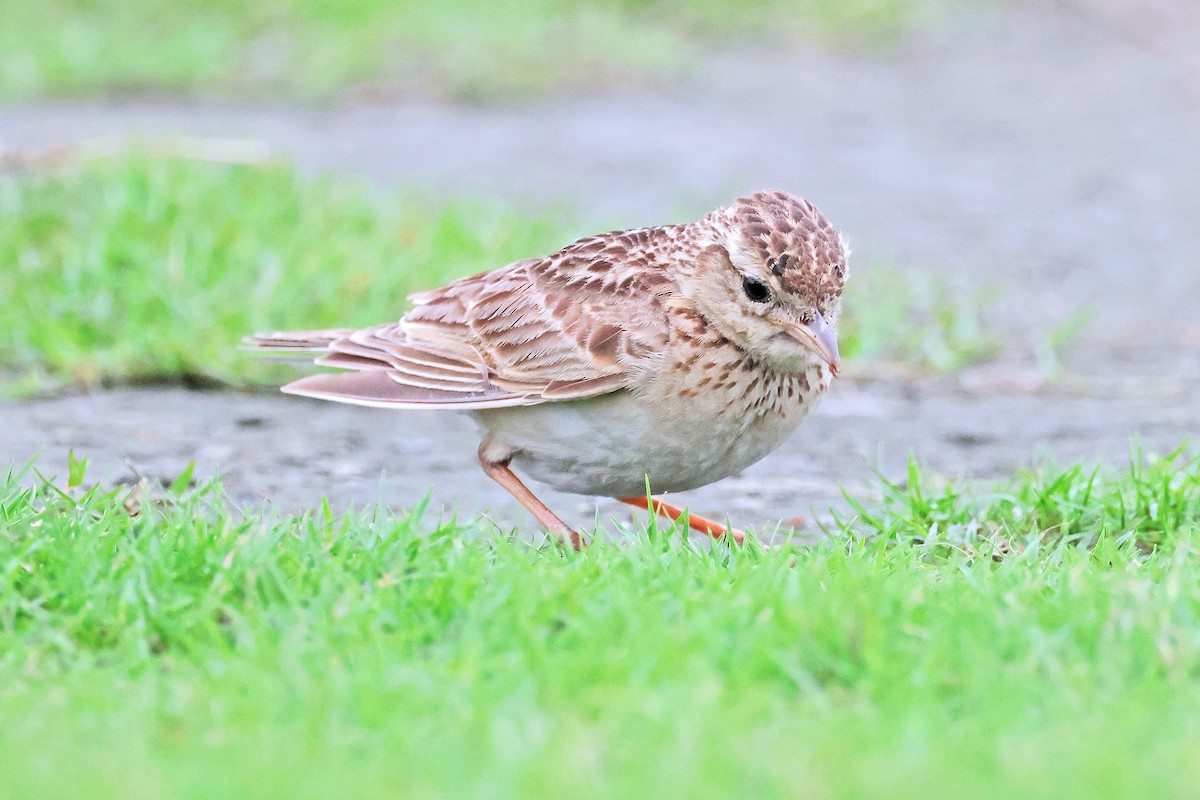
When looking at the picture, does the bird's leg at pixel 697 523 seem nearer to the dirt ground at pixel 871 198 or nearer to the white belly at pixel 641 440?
the white belly at pixel 641 440

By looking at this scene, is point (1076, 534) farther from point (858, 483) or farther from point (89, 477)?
point (89, 477)

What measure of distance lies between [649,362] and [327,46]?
10.0 m

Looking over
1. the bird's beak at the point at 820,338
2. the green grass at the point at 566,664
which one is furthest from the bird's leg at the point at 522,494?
the bird's beak at the point at 820,338

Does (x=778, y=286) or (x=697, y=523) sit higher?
(x=778, y=286)

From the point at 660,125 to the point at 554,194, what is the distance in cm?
290

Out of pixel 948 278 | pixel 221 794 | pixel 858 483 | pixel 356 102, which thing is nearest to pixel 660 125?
pixel 356 102

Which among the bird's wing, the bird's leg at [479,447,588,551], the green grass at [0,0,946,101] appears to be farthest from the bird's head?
the green grass at [0,0,946,101]

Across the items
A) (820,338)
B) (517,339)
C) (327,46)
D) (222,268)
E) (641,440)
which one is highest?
(327,46)

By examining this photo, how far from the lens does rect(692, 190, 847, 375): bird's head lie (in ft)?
17.2

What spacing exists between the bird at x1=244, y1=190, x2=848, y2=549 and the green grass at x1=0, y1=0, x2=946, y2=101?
8.41 m

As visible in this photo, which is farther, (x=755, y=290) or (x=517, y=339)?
(x=517, y=339)

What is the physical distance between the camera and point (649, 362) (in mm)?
5297

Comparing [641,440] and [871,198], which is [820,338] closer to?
[641,440]

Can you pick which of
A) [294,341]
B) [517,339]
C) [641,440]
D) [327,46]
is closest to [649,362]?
[641,440]
